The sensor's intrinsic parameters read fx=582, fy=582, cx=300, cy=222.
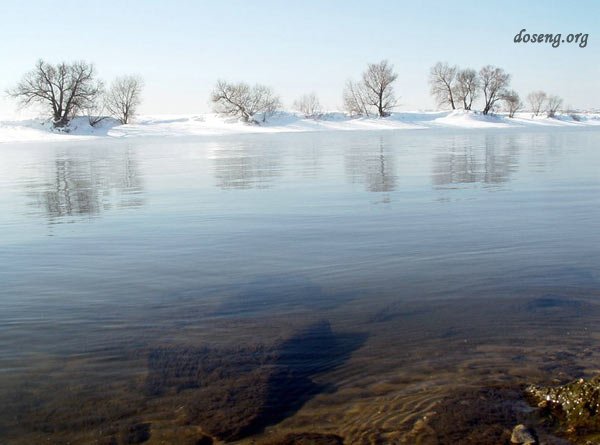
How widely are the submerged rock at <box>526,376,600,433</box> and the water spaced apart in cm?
30

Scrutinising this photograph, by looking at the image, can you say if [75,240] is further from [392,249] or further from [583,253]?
[583,253]

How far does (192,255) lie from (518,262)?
12.2 feet

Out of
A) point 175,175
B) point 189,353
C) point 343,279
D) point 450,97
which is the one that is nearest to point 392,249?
point 343,279

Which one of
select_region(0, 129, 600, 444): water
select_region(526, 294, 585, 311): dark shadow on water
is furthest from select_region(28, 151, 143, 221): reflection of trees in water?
select_region(526, 294, 585, 311): dark shadow on water

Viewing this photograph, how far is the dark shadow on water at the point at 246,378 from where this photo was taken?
3.41 meters

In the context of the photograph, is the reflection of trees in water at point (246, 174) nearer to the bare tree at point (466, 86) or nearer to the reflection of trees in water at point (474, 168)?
the reflection of trees in water at point (474, 168)

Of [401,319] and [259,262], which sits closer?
[401,319]

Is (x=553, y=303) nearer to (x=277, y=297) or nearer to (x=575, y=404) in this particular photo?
(x=575, y=404)

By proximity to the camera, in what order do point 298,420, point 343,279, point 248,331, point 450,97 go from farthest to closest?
point 450,97, point 343,279, point 248,331, point 298,420

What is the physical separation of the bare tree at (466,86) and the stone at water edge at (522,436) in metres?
83.2

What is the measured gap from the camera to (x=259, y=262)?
21.7 feet

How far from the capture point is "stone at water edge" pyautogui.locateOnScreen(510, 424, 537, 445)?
9.70ft

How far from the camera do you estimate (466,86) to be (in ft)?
267

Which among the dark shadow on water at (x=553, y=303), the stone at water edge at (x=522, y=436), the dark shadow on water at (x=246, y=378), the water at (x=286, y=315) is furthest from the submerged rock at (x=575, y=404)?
the dark shadow on water at (x=553, y=303)
